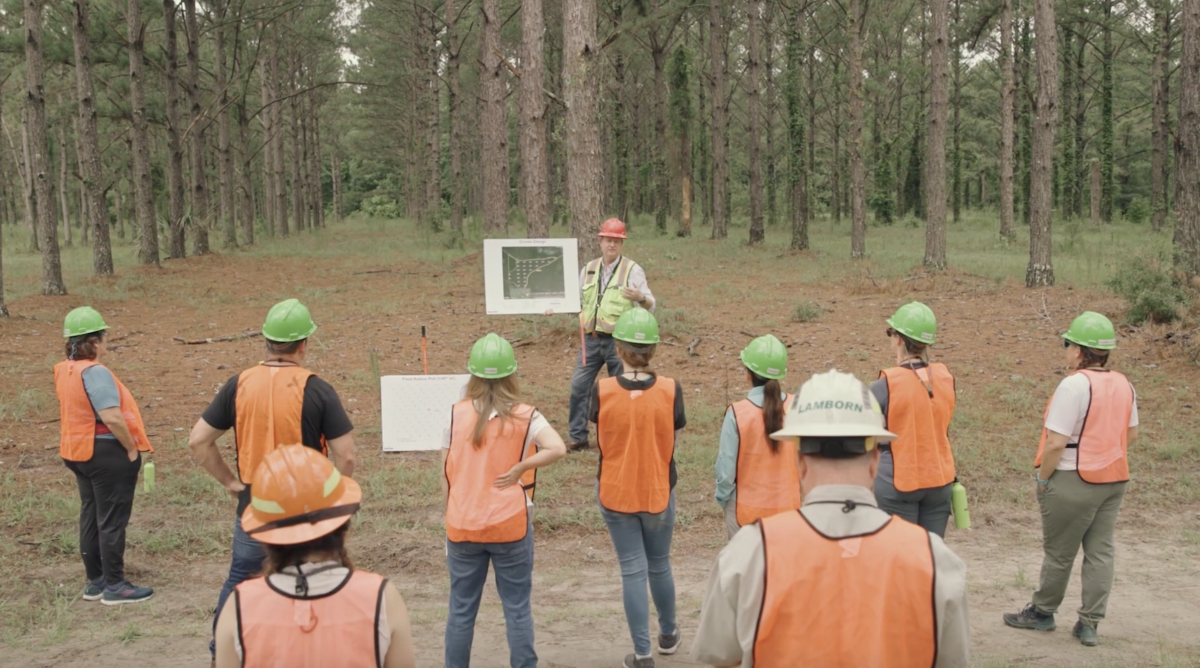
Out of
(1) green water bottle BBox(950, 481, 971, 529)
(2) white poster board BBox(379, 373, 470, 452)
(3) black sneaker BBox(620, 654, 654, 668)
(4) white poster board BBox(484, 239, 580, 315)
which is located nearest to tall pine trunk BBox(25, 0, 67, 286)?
(4) white poster board BBox(484, 239, 580, 315)

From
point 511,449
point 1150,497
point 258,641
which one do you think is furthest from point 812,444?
point 1150,497

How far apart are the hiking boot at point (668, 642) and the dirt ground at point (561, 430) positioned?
0.24 metres

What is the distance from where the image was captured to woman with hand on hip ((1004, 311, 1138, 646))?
4.94 meters

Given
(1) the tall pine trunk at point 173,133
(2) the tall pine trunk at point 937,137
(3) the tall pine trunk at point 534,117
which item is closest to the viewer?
(3) the tall pine trunk at point 534,117

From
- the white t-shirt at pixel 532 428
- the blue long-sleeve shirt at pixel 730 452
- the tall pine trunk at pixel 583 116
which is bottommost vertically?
the blue long-sleeve shirt at pixel 730 452

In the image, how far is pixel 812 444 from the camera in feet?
7.46

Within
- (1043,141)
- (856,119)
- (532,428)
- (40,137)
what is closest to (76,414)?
(532,428)

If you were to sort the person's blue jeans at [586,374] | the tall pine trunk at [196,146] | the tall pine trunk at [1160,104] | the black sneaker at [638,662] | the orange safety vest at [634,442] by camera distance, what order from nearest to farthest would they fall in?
the orange safety vest at [634,442] < the black sneaker at [638,662] < the person's blue jeans at [586,374] < the tall pine trunk at [196,146] < the tall pine trunk at [1160,104]

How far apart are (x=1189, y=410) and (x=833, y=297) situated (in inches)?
287

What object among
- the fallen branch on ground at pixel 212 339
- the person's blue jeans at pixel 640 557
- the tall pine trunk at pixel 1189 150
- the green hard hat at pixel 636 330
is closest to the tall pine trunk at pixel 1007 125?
the tall pine trunk at pixel 1189 150

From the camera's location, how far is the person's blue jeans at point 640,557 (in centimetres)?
474

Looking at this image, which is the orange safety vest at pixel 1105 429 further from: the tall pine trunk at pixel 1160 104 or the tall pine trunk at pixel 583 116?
the tall pine trunk at pixel 1160 104

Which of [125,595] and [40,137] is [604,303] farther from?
[40,137]

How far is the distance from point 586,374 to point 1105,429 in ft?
14.6
